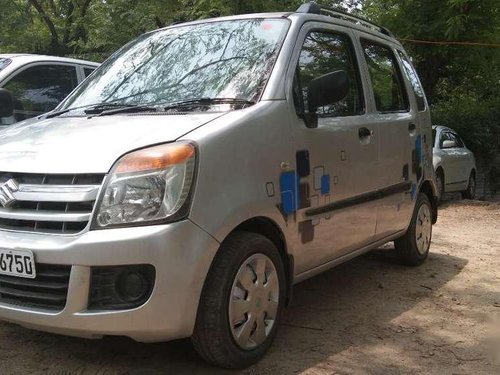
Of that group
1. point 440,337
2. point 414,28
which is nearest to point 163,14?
point 414,28

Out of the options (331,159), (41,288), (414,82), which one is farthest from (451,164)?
(41,288)

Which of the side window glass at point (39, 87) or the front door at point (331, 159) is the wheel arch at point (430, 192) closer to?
the front door at point (331, 159)

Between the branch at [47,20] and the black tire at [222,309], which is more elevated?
→ the branch at [47,20]

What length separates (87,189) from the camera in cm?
270

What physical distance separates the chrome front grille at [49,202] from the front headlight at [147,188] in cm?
7

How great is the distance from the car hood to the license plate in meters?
0.39

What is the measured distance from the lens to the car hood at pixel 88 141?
2.79 meters

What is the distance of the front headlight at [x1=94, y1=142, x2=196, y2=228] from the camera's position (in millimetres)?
2678

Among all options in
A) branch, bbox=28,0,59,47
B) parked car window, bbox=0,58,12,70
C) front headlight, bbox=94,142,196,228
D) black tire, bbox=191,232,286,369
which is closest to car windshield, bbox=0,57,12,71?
parked car window, bbox=0,58,12,70

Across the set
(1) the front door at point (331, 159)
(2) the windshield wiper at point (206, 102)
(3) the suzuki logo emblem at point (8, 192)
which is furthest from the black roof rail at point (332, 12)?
(3) the suzuki logo emblem at point (8, 192)

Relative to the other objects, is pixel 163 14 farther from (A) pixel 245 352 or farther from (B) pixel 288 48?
(A) pixel 245 352

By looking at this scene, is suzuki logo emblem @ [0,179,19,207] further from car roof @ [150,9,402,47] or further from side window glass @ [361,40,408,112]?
side window glass @ [361,40,408,112]

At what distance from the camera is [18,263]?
275 cm

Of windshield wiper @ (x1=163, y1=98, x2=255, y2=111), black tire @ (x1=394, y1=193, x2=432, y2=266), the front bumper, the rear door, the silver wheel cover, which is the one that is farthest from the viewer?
black tire @ (x1=394, y1=193, x2=432, y2=266)
